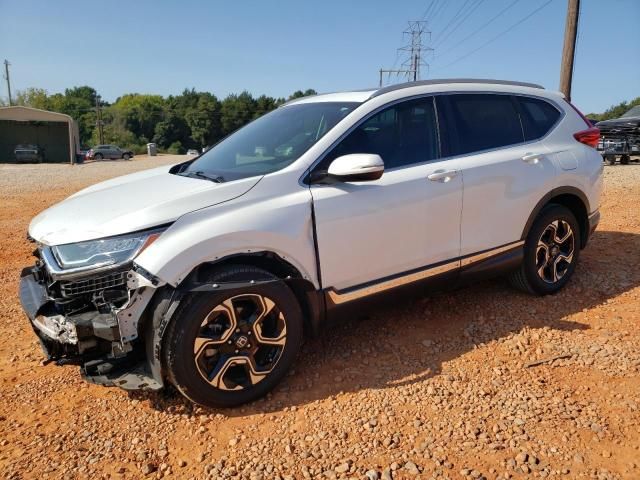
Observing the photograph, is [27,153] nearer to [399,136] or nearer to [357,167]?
[399,136]

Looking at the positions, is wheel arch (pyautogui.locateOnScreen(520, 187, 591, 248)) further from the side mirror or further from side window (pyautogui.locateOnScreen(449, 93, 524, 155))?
the side mirror

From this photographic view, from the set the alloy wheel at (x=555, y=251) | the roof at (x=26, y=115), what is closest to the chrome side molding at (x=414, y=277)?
the alloy wheel at (x=555, y=251)

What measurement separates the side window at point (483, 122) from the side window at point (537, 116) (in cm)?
10

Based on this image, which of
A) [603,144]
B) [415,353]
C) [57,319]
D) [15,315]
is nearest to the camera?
[57,319]

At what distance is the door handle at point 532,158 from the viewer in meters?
3.88

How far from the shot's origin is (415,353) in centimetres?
344

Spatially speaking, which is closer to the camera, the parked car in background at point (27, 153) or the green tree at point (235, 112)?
the parked car in background at point (27, 153)

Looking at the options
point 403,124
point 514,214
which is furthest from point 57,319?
point 514,214

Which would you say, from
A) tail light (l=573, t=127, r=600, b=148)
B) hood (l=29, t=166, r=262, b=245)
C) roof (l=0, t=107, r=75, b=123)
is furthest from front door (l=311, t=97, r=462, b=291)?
roof (l=0, t=107, r=75, b=123)

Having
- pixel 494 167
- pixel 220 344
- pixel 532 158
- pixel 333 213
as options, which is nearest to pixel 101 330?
pixel 220 344

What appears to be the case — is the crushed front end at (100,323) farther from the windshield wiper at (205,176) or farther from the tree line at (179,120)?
the tree line at (179,120)

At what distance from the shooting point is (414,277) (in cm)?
339

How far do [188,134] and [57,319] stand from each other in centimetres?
8813

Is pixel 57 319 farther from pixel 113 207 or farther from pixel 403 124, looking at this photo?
pixel 403 124
